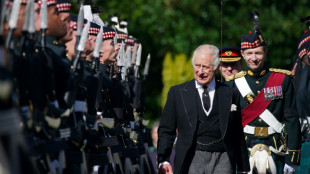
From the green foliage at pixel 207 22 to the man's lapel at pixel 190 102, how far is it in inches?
784

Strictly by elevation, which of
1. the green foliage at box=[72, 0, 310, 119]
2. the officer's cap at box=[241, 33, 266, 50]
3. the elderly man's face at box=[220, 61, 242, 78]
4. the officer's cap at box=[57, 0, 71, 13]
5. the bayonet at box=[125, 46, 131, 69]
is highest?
the green foliage at box=[72, 0, 310, 119]

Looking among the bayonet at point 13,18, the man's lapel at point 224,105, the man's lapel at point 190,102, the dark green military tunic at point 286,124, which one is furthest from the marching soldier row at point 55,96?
the dark green military tunic at point 286,124

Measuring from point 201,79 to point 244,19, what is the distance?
69.1 ft

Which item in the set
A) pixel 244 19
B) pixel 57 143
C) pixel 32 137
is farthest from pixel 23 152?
pixel 244 19

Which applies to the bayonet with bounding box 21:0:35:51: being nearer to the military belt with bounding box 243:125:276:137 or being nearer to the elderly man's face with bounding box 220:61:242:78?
the military belt with bounding box 243:125:276:137

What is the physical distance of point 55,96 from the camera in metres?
8.80

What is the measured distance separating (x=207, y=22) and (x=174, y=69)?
5.89 ft

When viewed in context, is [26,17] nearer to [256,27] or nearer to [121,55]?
[121,55]

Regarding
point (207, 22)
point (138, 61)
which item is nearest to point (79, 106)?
point (138, 61)

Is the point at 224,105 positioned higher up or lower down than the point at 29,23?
lower down

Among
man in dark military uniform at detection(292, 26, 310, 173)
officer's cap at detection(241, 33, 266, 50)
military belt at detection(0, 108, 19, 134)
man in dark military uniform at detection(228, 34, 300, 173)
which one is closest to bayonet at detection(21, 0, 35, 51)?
military belt at detection(0, 108, 19, 134)

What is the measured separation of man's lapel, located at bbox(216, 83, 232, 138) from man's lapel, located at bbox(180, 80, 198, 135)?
0.77 feet

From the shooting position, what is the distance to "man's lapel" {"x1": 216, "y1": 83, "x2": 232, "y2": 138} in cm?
941

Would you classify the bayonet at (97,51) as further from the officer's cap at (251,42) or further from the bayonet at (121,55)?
the officer's cap at (251,42)
